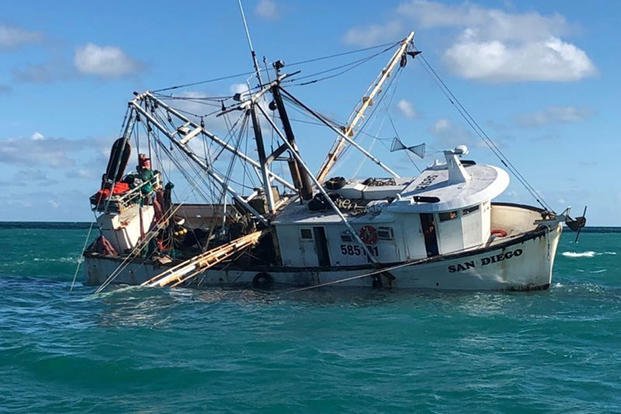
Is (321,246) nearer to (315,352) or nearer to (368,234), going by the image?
(368,234)

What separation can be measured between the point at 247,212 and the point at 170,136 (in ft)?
14.9

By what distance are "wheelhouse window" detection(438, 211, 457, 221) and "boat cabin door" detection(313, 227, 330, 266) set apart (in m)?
4.76

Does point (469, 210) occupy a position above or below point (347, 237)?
above

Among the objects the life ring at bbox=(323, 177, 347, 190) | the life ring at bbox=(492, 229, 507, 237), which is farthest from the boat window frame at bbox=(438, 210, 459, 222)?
the life ring at bbox=(323, 177, 347, 190)

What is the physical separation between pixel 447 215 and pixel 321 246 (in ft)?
17.4

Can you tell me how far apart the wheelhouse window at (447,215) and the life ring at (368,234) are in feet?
8.39

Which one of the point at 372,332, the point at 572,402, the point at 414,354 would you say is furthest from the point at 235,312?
the point at 572,402

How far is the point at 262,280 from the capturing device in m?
30.1

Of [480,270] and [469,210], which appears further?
[469,210]

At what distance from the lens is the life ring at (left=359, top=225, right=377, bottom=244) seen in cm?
2791

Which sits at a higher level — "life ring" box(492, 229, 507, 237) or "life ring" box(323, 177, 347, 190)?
"life ring" box(323, 177, 347, 190)

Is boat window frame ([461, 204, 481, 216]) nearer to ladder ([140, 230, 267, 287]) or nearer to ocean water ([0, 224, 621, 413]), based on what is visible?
ocean water ([0, 224, 621, 413])

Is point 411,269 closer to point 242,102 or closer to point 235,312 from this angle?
point 235,312

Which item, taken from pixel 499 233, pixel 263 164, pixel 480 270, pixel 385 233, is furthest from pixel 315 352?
pixel 263 164
